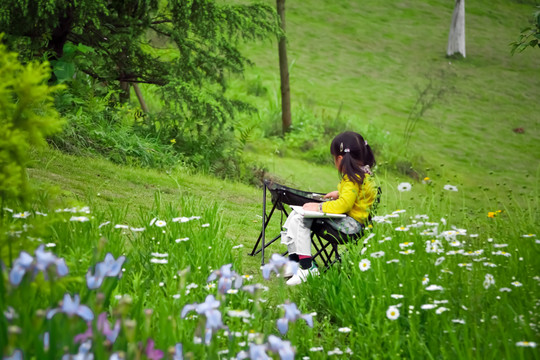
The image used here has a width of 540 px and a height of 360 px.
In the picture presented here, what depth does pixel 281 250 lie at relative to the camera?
5.39m

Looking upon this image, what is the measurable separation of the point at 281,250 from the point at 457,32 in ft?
54.9

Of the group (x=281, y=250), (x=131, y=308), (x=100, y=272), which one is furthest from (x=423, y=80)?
(x=100, y=272)

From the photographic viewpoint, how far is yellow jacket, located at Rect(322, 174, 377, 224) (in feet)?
13.0

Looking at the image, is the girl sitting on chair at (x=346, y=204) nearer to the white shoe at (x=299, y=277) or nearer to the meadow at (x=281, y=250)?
the white shoe at (x=299, y=277)

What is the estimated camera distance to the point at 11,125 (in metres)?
2.38

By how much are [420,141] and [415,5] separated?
1251 centimetres

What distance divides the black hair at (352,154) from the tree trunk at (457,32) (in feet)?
56.8

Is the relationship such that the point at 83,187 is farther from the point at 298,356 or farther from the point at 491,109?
the point at 491,109

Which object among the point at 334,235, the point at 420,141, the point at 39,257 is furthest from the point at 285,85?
the point at 39,257

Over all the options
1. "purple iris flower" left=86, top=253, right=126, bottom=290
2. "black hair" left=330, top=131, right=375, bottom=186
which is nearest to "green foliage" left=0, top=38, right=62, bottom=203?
"purple iris flower" left=86, top=253, right=126, bottom=290

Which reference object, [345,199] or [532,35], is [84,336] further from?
[532,35]

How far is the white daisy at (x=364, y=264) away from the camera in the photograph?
10.1 ft

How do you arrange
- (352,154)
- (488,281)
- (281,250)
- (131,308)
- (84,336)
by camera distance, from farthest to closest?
(281,250), (352,154), (488,281), (131,308), (84,336)

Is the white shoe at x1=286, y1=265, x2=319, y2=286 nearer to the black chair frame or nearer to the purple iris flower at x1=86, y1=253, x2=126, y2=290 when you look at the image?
the black chair frame
